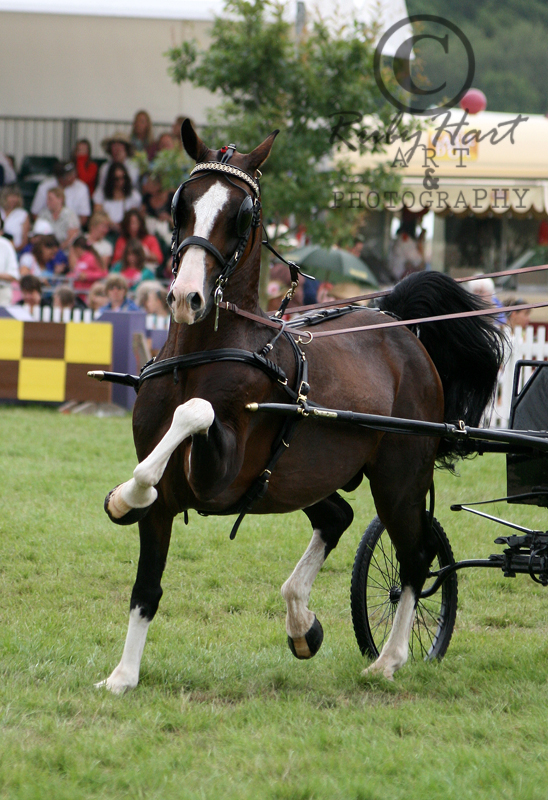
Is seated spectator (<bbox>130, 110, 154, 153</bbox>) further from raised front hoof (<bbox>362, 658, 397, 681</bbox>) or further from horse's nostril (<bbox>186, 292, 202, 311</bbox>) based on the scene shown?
horse's nostril (<bbox>186, 292, 202, 311</bbox>)

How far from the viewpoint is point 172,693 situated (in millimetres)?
3465

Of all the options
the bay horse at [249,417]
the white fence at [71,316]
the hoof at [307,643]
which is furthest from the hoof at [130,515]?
the white fence at [71,316]

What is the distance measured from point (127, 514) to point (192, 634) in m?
1.40

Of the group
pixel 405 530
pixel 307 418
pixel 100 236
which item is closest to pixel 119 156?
pixel 100 236

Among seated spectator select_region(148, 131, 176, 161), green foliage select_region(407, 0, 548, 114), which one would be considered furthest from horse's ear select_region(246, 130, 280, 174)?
green foliage select_region(407, 0, 548, 114)

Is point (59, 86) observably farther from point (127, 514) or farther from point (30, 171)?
point (127, 514)

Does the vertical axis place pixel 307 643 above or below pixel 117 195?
below

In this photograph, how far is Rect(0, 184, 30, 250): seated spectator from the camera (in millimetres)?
14242

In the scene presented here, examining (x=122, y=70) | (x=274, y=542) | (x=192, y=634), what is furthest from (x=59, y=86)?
(x=192, y=634)

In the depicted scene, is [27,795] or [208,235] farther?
[208,235]

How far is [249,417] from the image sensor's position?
3.30 meters

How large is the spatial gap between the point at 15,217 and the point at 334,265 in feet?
16.3

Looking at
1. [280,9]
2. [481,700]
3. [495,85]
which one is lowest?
[481,700]

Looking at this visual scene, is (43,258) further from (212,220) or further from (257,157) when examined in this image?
(212,220)
